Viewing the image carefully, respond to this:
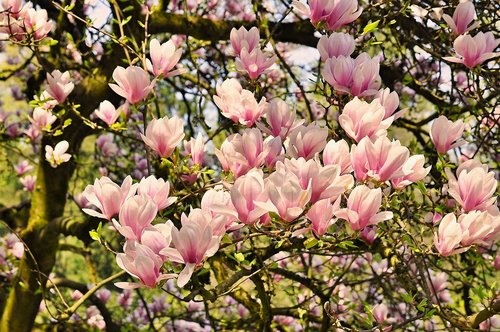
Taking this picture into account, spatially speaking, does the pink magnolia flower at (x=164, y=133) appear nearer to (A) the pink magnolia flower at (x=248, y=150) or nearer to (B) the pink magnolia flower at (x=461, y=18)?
(A) the pink magnolia flower at (x=248, y=150)

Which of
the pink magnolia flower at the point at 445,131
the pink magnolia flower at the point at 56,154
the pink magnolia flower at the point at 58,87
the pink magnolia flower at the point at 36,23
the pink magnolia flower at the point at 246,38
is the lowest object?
the pink magnolia flower at the point at 56,154

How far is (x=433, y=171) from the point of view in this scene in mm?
2832

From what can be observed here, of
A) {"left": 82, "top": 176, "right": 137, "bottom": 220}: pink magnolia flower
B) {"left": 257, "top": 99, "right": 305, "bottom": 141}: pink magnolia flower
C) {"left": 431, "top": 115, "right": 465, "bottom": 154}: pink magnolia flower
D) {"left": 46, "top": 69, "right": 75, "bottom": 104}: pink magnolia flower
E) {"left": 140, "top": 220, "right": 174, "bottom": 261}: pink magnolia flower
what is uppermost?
{"left": 46, "top": 69, "right": 75, "bottom": 104}: pink magnolia flower

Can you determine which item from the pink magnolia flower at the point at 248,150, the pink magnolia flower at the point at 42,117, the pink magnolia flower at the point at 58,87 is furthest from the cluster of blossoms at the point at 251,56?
the pink magnolia flower at the point at 42,117

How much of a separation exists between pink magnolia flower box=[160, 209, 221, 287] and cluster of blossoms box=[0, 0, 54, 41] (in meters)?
1.14

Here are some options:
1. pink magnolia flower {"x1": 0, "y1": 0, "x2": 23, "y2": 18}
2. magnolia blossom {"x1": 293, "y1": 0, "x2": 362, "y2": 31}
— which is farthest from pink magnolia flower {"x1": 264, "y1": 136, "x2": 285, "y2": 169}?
pink magnolia flower {"x1": 0, "y1": 0, "x2": 23, "y2": 18}

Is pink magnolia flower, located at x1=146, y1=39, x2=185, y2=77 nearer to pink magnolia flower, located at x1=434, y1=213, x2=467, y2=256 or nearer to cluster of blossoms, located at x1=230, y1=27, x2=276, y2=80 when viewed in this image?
cluster of blossoms, located at x1=230, y1=27, x2=276, y2=80

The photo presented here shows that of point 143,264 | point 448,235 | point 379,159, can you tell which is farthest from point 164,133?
point 448,235

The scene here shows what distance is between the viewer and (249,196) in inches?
47.0

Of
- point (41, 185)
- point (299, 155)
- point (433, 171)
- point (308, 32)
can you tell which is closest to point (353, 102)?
point (299, 155)

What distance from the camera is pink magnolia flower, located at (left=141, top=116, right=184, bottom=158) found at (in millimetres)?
1459

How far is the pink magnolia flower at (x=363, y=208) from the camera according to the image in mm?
1220

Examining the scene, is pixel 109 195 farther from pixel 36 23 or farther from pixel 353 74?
pixel 36 23

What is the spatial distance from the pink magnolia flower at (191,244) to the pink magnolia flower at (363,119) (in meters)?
0.42
